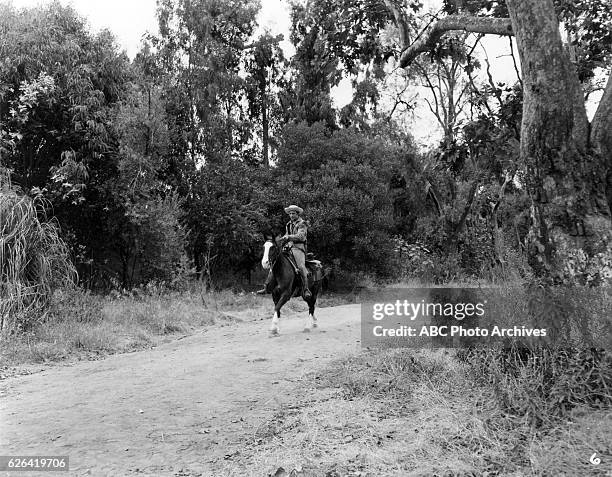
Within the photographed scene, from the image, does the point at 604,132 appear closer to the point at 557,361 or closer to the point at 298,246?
the point at 557,361

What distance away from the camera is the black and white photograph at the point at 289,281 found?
4129mm

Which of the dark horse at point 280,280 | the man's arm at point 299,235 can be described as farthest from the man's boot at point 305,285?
the man's arm at point 299,235

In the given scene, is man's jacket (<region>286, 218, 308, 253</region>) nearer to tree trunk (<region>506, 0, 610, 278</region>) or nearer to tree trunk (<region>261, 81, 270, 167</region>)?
tree trunk (<region>506, 0, 610, 278</region>)

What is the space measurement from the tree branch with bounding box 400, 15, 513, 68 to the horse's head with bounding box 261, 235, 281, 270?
4586 millimetres

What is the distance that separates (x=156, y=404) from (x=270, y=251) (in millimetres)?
4984

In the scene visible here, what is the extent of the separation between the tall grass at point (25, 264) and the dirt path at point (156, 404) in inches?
77.3

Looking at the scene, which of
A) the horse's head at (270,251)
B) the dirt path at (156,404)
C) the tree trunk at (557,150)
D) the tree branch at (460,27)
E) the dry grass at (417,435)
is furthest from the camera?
the horse's head at (270,251)

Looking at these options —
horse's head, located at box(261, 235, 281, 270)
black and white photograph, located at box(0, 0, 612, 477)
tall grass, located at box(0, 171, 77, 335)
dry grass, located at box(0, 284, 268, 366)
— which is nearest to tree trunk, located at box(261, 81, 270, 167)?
black and white photograph, located at box(0, 0, 612, 477)

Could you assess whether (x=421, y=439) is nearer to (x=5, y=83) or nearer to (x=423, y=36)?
(x=423, y=36)

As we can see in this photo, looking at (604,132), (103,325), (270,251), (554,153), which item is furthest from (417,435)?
(103,325)

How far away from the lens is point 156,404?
5.63m

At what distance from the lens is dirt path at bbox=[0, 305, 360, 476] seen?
433 cm

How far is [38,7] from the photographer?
53.1ft

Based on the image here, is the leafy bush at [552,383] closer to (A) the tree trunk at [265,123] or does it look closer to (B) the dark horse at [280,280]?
(B) the dark horse at [280,280]
